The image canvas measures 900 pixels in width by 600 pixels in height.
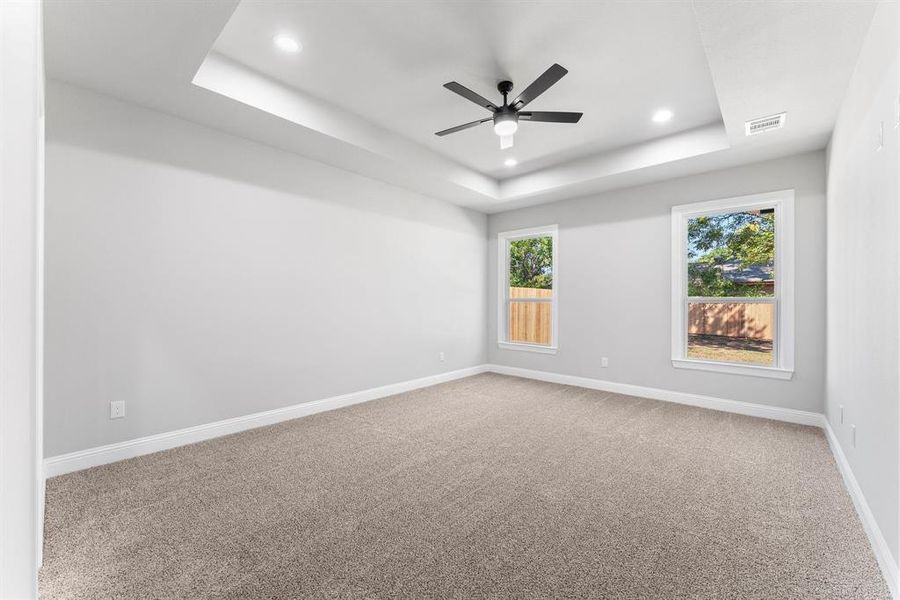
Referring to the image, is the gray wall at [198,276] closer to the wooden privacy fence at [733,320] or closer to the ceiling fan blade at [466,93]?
the ceiling fan blade at [466,93]

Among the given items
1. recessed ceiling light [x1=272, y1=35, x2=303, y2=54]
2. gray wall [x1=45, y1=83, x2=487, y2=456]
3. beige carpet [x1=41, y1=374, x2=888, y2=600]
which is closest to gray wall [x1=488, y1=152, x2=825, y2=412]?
beige carpet [x1=41, y1=374, x2=888, y2=600]

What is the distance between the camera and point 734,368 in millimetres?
3979

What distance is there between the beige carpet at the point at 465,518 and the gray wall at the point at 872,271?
366mm

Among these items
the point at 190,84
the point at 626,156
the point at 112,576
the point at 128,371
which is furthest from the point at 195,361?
the point at 626,156

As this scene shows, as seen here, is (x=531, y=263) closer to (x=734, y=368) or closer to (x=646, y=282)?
(x=646, y=282)

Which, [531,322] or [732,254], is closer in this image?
[732,254]

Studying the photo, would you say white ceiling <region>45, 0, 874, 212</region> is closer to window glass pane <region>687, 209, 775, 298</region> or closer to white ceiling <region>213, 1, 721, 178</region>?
white ceiling <region>213, 1, 721, 178</region>

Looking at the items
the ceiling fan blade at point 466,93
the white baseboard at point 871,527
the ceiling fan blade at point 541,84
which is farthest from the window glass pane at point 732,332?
the ceiling fan blade at point 466,93

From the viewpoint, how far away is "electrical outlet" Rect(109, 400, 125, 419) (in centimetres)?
268

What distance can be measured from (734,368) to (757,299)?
72 cm

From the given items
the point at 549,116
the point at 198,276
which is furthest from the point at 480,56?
the point at 198,276

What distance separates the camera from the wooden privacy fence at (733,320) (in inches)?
153

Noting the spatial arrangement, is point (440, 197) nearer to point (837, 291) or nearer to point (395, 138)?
point (395, 138)

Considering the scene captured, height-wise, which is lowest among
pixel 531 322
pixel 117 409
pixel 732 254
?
pixel 117 409
